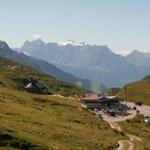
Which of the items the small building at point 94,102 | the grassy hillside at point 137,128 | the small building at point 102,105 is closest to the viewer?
the grassy hillside at point 137,128

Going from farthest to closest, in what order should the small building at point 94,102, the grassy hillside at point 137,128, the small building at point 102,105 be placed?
the small building at point 94,102
the small building at point 102,105
the grassy hillside at point 137,128

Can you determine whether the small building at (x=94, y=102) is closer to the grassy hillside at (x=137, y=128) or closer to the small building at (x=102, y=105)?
the small building at (x=102, y=105)

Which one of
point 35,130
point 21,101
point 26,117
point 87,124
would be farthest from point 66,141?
point 21,101

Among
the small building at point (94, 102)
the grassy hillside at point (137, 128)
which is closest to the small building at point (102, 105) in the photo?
the small building at point (94, 102)

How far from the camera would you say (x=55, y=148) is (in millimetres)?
62062

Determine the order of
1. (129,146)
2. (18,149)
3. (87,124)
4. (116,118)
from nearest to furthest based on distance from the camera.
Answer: (18,149), (129,146), (87,124), (116,118)

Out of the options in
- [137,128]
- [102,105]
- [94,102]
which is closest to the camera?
[137,128]

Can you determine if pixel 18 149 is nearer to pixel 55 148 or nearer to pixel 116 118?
pixel 55 148

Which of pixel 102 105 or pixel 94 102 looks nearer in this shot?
pixel 94 102

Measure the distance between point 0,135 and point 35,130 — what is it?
→ 13895 millimetres

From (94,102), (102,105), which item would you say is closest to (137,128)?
(102,105)

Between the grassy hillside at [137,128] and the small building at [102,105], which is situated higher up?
the small building at [102,105]

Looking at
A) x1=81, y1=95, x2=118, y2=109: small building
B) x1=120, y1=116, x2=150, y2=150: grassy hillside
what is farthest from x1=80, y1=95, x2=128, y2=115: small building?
x1=120, y1=116, x2=150, y2=150: grassy hillside

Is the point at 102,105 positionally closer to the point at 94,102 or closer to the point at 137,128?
the point at 94,102
